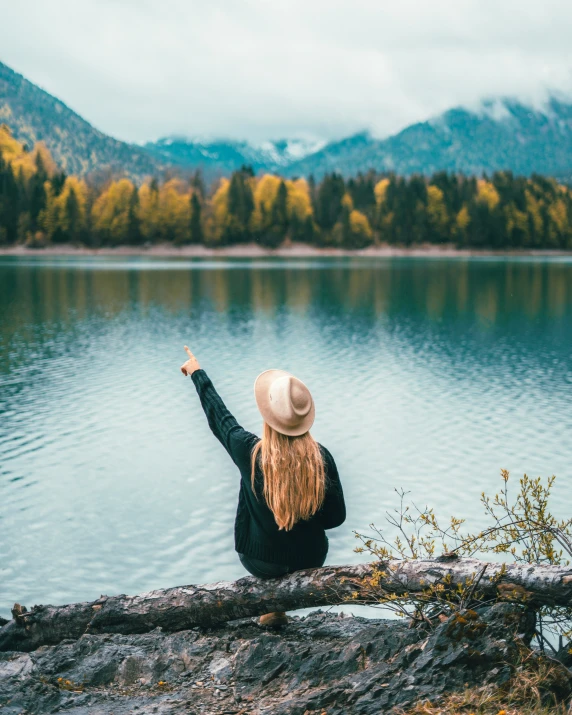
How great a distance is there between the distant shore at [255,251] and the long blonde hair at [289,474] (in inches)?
5558

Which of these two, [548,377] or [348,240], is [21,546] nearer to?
[548,377]

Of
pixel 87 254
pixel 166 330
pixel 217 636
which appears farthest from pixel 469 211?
pixel 217 636

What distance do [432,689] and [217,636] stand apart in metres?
2.29

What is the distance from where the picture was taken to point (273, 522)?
19.8 ft

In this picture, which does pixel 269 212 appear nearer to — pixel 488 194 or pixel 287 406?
pixel 488 194

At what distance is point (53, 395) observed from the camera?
843 inches

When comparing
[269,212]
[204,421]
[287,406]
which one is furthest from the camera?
[269,212]

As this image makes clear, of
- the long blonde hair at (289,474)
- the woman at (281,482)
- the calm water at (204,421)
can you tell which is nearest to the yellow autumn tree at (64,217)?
the calm water at (204,421)

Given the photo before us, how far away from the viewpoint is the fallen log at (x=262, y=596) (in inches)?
207

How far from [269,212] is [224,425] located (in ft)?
478

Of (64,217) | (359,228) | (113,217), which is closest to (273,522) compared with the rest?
(64,217)

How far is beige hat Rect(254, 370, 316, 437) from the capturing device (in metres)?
5.50

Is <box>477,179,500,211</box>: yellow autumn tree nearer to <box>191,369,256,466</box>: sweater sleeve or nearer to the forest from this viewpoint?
the forest

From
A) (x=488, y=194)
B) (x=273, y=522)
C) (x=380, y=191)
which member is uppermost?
(x=380, y=191)
